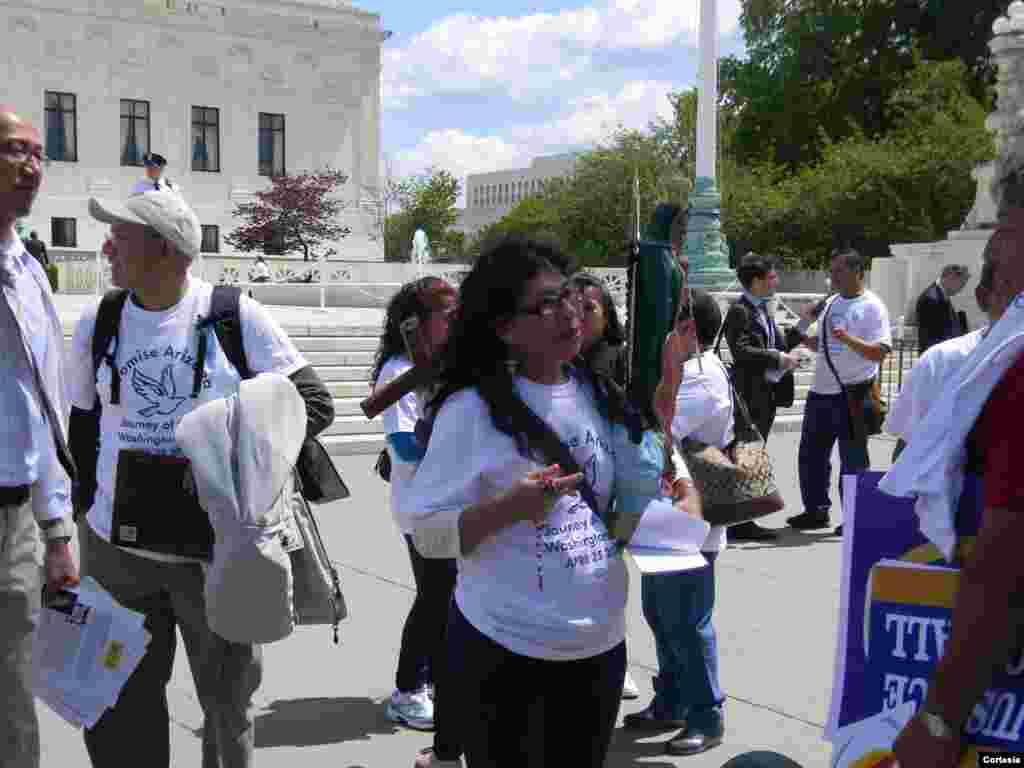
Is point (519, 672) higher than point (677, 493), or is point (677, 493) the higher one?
point (677, 493)

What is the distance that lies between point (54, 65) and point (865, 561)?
1812 inches

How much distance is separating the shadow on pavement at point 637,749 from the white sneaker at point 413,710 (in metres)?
0.75

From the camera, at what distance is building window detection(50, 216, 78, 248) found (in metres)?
43.7

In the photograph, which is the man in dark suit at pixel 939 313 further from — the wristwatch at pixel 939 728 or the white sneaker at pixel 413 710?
the wristwatch at pixel 939 728

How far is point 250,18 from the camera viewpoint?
46.9 m

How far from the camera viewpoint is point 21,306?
350 centimetres

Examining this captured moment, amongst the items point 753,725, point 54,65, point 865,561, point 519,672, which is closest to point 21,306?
point 519,672

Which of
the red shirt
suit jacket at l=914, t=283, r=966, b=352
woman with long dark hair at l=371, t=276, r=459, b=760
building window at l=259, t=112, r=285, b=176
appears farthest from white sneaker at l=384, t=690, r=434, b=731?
building window at l=259, t=112, r=285, b=176

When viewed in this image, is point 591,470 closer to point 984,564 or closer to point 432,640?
point 984,564

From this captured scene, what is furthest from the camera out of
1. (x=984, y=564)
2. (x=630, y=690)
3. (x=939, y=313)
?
(x=939, y=313)

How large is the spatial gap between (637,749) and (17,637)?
8.02ft

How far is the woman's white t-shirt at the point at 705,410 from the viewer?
4973mm

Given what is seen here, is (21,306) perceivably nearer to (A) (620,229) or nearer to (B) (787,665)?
(B) (787,665)

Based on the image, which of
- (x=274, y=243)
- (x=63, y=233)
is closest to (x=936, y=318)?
(x=274, y=243)
